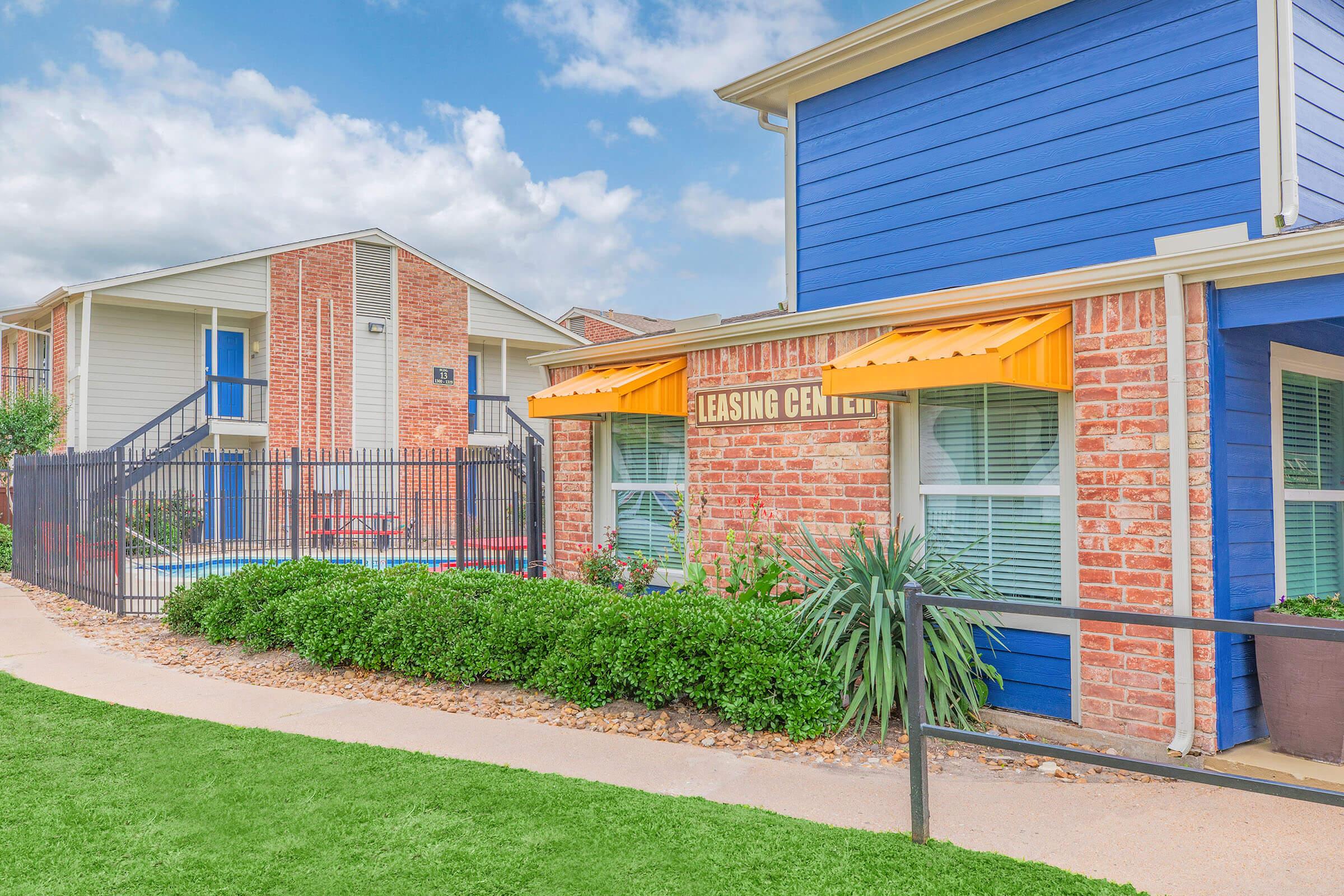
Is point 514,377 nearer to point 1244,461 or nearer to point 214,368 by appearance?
point 214,368

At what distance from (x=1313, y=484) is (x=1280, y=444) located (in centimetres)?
62

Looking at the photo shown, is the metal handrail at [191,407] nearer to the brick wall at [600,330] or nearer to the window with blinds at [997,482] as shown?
the brick wall at [600,330]

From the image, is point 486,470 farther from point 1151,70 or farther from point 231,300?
point 231,300

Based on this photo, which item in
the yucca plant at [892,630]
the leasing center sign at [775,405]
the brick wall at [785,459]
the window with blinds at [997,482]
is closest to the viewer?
the yucca plant at [892,630]

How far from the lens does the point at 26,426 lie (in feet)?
58.1

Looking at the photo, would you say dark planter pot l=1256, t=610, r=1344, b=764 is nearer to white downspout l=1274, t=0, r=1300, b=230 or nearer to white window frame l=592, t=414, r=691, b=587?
white downspout l=1274, t=0, r=1300, b=230

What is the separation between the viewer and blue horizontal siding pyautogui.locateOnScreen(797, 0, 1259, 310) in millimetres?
6094

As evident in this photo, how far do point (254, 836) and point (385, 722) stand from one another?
2.05 meters

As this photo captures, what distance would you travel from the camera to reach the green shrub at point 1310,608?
525 centimetres

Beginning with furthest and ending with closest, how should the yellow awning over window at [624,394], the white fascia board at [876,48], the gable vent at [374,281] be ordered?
1. the gable vent at [374,281]
2. the yellow awning over window at [624,394]
3. the white fascia board at [876,48]

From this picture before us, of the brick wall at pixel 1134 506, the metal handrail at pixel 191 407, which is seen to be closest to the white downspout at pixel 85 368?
the metal handrail at pixel 191 407

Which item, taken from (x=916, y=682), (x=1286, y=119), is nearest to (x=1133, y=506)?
(x=916, y=682)

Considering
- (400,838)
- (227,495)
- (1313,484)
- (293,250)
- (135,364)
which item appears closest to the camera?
(400,838)

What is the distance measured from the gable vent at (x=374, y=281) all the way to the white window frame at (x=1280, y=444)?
19.2 metres
